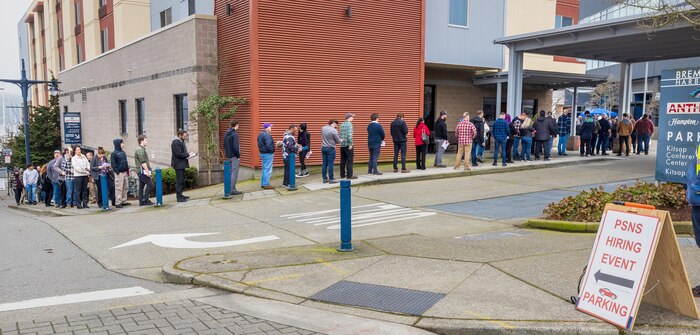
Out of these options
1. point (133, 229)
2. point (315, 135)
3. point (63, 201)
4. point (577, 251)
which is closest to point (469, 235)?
point (577, 251)

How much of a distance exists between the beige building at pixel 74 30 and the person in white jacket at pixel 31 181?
28.7ft

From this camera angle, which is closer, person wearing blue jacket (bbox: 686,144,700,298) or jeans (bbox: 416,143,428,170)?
person wearing blue jacket (bbox: 686,144,700,298)

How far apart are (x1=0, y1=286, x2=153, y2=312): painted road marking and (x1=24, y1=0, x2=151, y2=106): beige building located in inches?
995

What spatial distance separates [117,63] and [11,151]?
21146 millimetres

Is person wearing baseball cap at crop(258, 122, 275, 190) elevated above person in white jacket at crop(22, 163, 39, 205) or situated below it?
above

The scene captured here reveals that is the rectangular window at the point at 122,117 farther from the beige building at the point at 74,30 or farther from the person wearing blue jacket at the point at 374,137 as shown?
the person wearing blue jacket at the point at 374,137

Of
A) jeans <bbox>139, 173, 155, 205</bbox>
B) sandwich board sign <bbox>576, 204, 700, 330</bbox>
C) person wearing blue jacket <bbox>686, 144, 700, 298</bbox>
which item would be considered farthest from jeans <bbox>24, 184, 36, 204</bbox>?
person wearing blue jacket <bbox>686, 144, 700, 298</bbox>

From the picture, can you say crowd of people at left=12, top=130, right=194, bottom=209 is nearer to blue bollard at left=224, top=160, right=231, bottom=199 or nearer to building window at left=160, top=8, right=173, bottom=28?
blue bollard at left=224, top=160, right=231, bottom=199

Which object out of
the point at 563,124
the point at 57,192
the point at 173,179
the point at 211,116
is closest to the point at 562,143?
the point at 563,124

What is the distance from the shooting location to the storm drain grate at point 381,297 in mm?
5566

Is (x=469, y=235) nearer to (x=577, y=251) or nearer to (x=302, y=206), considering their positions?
(x=577, y=251)

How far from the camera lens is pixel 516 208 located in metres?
11.4

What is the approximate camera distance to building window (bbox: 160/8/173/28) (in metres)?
27.9

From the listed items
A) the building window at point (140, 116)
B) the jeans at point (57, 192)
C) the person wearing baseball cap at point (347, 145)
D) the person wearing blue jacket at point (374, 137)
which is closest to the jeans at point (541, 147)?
the person wearing blue jacket at point (374, 137)
